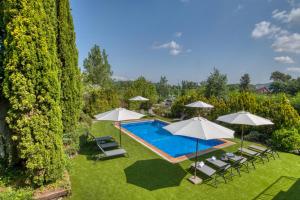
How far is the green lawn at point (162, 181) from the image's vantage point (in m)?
5.44

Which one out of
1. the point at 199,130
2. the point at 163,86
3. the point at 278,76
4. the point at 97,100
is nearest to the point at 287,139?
the point at 199,130

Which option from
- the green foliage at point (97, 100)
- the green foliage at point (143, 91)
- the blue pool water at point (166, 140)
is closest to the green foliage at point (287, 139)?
the blue pool water at point (166, 140)

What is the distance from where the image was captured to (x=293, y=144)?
903 cm

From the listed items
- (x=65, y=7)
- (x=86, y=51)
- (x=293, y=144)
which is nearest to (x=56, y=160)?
(x=65, y=7)

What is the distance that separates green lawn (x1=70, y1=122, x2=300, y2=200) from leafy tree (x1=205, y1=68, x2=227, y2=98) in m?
9.96

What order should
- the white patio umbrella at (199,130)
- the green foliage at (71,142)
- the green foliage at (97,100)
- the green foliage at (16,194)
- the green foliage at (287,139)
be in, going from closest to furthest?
the green foliage at (16,194) < the white patio umbrella at (199,130) < the green foliage at (71,142) < the green foliage at (287,139) < the green foliage at (97,100)

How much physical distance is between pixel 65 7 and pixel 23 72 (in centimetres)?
460

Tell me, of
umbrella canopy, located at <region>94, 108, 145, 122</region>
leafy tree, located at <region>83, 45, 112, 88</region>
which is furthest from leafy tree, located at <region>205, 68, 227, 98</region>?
leafy tree, located at <region>83, 45, 112, 88</region>

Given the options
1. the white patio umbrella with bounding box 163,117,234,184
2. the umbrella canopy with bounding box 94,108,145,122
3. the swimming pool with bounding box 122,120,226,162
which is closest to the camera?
the white patio umbrella with bounding box 163,117,234,184

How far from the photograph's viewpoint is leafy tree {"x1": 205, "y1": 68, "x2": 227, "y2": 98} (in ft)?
56.7

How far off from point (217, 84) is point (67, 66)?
14.5 m

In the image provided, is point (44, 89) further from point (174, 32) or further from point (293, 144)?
point (174, 32)

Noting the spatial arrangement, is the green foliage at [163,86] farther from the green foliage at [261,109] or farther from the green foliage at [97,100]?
the green foliage at [261,109]

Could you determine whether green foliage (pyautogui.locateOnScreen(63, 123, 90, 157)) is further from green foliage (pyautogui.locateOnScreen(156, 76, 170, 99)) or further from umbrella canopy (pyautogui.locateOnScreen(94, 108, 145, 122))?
green foliage (pyautogui.locateOnScreen(156, 76, 170, 99))
